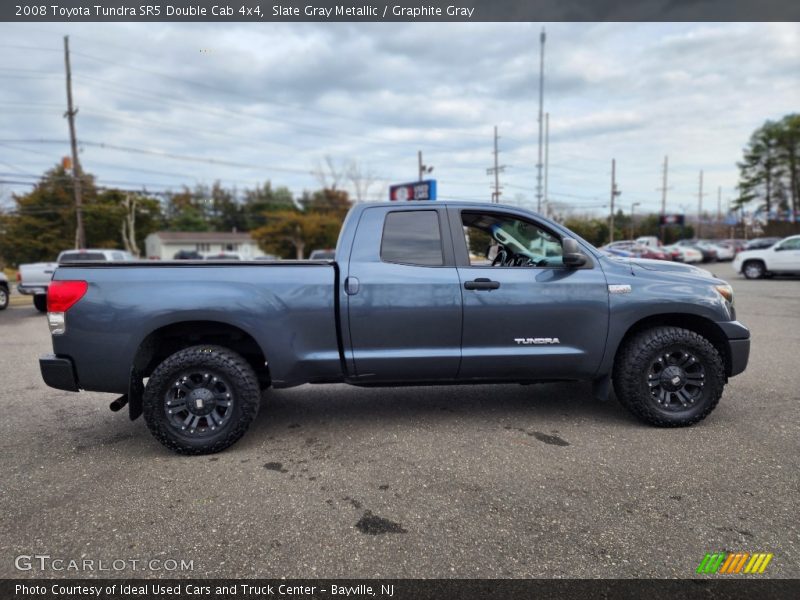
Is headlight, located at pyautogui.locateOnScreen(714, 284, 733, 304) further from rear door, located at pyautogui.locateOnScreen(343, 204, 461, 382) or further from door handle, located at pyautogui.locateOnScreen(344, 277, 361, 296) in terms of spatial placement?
door handle, located at pyautogui.locateOnScreen(344, 277, 361, 296)

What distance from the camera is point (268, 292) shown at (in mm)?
3736

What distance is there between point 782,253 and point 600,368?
19.6m

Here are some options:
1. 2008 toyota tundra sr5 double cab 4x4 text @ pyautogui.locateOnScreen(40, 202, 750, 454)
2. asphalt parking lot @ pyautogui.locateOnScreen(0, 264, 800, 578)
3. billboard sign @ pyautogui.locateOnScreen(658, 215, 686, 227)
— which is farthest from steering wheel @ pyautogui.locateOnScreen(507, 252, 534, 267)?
billboard sign @ pyautogui.locateOnScreen(658, 215, 686, 227)

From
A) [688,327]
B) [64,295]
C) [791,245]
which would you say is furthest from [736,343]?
[791,245]

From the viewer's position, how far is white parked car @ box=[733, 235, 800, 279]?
1870cm

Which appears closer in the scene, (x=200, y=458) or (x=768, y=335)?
(x=200, y=458)

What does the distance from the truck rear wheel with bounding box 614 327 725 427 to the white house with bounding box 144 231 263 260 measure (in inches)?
2582

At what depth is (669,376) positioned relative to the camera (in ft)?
13.3

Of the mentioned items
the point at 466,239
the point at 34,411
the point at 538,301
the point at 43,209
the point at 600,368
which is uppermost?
the point at 43,209

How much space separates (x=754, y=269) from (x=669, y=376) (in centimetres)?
1976

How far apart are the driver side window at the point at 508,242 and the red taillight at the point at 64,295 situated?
2896 millimetres

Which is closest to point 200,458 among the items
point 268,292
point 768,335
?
point 268,292

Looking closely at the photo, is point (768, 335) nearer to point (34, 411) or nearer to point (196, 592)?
point (196, 592)

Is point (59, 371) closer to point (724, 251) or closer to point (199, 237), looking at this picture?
point (724, 251)
